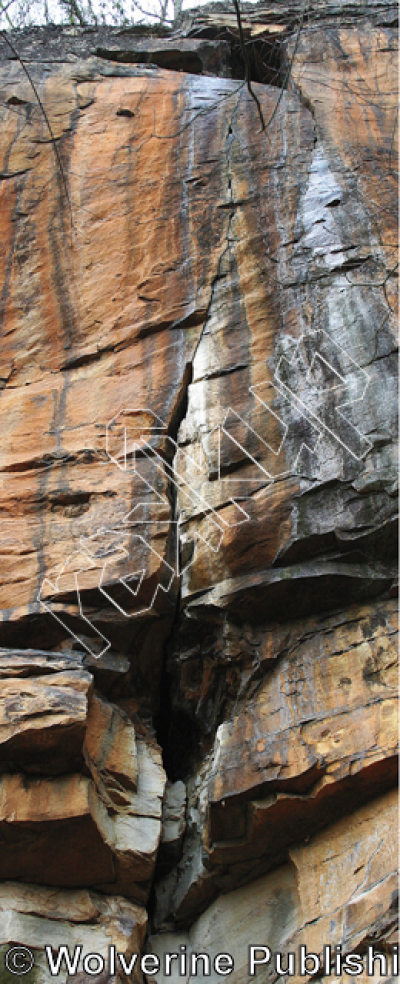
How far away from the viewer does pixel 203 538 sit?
19.7 ft

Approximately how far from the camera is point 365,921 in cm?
467

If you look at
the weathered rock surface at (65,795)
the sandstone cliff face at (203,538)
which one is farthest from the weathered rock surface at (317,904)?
the weathered rock surface at (65,795)

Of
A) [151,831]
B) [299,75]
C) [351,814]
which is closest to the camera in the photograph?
[351,814]

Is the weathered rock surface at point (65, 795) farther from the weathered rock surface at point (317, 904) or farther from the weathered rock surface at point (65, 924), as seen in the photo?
the weathered rock surface at point (317, 904)

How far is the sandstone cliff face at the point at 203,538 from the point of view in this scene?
521 centimetres

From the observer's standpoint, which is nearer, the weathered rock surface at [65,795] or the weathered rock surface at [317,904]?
the weathered rock surface at [317,904]

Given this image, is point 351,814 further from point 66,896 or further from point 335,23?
point 335,23

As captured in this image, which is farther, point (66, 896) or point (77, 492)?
point (77, 492)

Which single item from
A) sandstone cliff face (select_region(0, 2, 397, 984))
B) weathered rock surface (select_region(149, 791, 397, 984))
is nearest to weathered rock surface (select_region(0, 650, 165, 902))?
sandstone cliff face (select_region(0, 2, 397, 984))

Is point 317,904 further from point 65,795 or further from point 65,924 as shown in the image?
point 65,795

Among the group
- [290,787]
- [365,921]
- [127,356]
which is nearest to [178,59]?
[127,356]

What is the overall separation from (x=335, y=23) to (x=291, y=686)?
7621 millimetres


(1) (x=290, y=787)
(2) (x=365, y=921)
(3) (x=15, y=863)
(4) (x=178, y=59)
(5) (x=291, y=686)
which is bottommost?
(2) (x=365, y=921)

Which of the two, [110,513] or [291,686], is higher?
[110,513]
